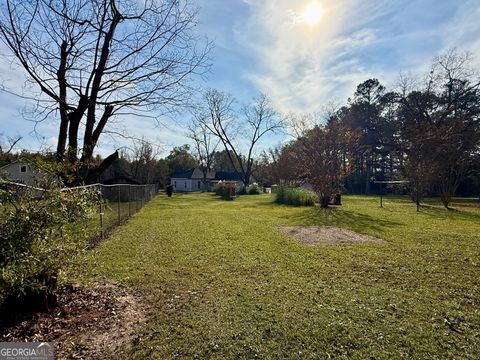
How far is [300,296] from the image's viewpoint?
3.80 metres

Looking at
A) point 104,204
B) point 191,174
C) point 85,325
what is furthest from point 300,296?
point 191,174

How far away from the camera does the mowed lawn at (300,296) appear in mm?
2633

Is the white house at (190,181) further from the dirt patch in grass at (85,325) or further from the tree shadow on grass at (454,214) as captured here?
the dirt patch in grass at (85,325)

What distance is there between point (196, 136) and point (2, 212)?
1879 inches

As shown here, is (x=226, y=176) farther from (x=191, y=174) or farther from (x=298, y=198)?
(x=298, y=198)

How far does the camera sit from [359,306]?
3.47 meters

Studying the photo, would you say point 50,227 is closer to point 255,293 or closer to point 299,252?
point 255,293

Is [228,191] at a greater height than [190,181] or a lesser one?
lesser

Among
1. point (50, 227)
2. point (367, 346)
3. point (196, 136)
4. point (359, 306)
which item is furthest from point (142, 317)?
point (196, 136)

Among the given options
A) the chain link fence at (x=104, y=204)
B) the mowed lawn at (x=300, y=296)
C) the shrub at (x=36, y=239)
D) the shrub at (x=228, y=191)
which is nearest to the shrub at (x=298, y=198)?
the shrub at (x=228, y=191)

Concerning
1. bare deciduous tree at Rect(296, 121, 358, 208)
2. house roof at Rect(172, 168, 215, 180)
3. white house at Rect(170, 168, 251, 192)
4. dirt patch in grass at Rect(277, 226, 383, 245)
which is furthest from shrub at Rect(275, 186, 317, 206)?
house roof at Rect(172, 168, 215, 180)

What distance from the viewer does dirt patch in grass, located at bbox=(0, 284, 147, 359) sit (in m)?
2.61

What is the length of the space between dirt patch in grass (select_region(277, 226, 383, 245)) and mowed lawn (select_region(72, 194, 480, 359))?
1.92 feet
